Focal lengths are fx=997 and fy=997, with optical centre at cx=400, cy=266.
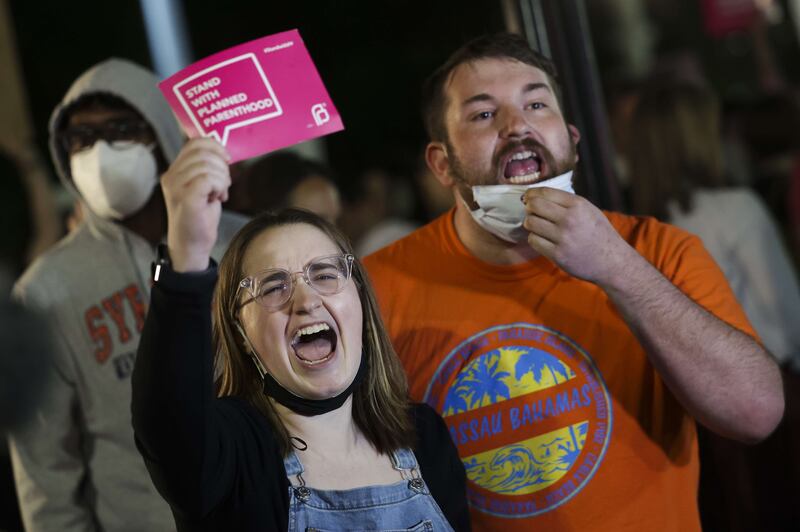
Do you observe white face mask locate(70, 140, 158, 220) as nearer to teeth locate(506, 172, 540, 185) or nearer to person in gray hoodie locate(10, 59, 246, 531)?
person in gray hoodie locate(10, 59, 246, 531)

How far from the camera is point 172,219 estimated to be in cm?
145

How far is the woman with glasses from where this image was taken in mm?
1431

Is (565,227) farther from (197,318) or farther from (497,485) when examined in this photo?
(197,318)

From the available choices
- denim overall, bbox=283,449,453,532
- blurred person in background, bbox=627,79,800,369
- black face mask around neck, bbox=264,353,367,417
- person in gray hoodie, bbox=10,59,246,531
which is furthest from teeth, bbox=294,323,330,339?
blurred person in background, bbox=627,79,800,369

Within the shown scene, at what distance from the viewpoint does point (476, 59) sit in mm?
2238

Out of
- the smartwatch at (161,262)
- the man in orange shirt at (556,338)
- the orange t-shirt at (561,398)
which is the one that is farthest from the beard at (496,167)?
the smartwatch at (161,262)

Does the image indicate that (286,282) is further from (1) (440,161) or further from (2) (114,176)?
(2) (114,176)

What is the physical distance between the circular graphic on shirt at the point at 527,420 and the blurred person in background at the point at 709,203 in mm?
1399

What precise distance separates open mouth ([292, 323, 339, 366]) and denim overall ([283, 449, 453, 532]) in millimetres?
165

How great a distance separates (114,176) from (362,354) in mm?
959

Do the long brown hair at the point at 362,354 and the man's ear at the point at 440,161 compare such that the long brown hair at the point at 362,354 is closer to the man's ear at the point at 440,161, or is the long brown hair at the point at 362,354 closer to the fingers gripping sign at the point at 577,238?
the fingers gripping sign at the point at 577,238

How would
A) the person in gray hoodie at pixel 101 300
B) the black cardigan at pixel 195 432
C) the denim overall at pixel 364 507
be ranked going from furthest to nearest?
the person in gray hoodie at pixel 101 300 < the denim overall at pixel 364 507 < the black cardigan at pixel 195 432

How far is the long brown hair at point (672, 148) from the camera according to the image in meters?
3.34

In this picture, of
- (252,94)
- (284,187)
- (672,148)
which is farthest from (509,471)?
(672,148)
